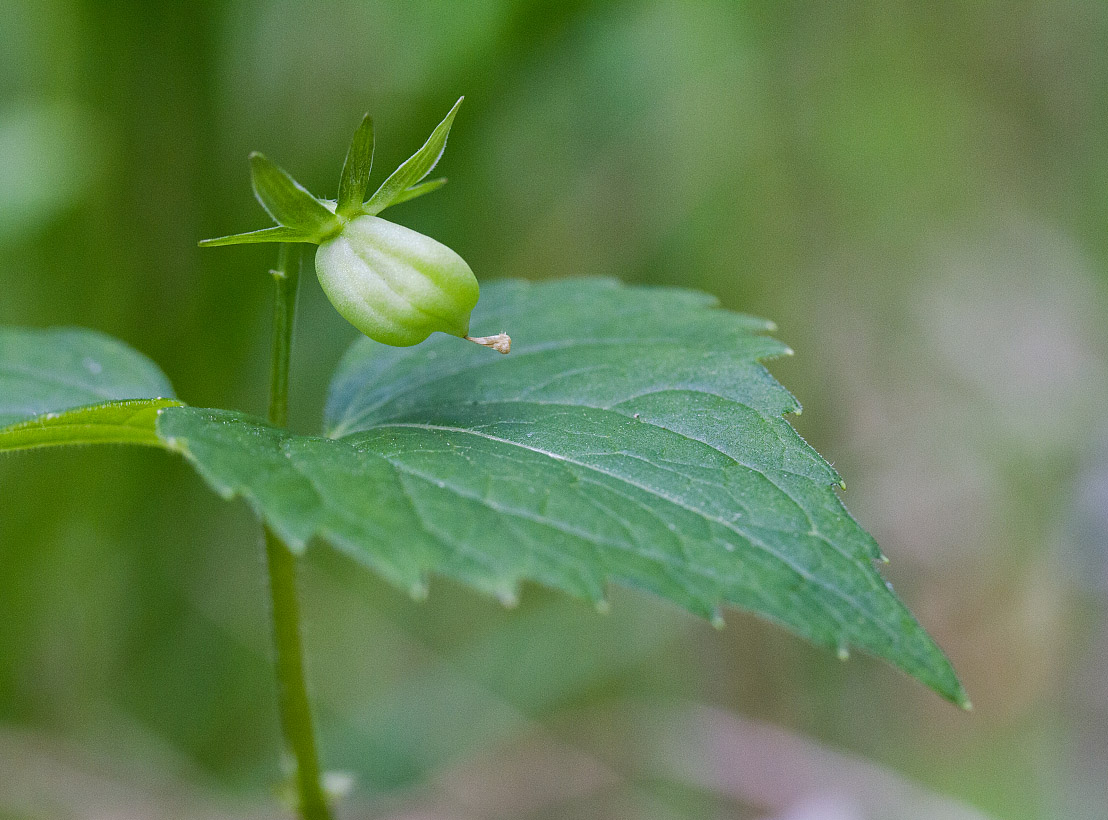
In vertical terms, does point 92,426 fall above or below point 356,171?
below

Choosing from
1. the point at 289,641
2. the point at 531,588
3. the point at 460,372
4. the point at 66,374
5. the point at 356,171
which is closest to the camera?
the point at 356,171

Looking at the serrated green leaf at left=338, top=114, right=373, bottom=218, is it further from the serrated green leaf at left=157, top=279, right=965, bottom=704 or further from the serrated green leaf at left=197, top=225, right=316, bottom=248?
the serrated green leaf at left=157, top=279, right=965, bottom=704

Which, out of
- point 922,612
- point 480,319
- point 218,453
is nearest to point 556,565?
point 218,453

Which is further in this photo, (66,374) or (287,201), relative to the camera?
(66,374)

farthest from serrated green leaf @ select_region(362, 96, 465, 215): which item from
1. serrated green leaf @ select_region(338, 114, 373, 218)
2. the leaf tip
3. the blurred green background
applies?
the blurred green background

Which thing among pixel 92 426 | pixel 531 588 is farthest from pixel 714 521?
pixel 531 588

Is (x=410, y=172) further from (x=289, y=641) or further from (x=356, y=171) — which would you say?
(x=289, y=641)
